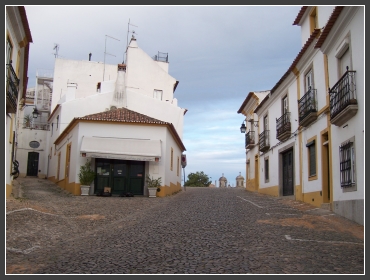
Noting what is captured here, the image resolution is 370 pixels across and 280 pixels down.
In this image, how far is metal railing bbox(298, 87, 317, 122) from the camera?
14.4 m

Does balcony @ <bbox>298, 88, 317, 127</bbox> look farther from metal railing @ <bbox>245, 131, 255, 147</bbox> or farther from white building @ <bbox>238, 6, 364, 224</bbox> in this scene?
metal railing @ <bbox>245, 131, 255, 147</bbox>

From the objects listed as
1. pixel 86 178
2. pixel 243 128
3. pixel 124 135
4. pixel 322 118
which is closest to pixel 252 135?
pixel 243 128

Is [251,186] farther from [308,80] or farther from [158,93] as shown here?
[308,80]

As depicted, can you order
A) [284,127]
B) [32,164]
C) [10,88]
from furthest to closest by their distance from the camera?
[32,164] → [284,127] → [10,88]

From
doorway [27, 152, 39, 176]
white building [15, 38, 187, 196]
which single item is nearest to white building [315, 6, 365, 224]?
white building [15, 38, 187, 196]

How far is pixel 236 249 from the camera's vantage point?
7.38 meters

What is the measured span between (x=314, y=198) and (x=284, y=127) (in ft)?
14.5

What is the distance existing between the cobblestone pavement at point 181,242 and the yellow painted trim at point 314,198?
0.88 m

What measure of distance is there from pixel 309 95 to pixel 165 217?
6991 millimetres

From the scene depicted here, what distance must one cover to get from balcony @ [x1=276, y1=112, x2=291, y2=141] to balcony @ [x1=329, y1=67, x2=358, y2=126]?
596cm

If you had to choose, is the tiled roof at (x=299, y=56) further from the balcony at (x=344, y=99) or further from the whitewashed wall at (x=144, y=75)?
the whitewashed wall at (x=144, y=75)

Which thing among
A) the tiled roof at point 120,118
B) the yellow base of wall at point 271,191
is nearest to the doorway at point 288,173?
the yellow base of wall at point 271,191

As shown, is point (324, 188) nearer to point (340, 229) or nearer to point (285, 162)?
point (340, 229)

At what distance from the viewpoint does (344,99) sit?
1073cm
